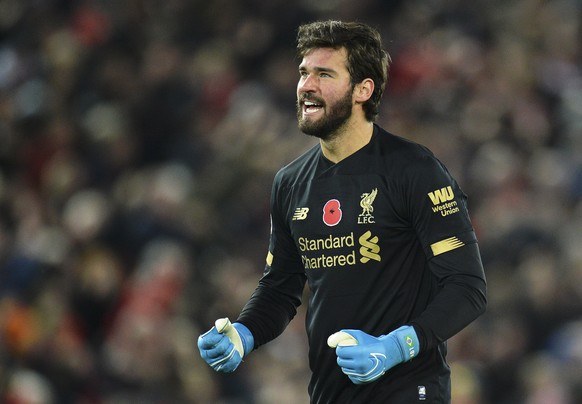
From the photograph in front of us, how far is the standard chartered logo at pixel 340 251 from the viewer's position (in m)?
3.47

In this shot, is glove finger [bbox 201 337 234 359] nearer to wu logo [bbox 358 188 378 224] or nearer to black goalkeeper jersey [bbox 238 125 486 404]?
black goalkeeper jersey [bbox 238 125 486 404]

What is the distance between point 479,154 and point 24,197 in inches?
133

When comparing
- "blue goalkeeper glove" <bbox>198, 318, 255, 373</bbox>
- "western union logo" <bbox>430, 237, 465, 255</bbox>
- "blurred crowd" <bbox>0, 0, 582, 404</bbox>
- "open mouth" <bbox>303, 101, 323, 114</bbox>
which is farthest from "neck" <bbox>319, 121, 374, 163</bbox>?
"blurred crowd" <bbox>0, 0, 582, 404</bbox>

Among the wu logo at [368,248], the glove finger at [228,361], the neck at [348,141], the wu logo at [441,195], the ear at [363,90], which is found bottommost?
the glove finger at [228,361]

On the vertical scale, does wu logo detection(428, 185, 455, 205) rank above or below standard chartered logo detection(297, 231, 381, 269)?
above

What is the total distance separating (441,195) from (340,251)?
38 centimetres

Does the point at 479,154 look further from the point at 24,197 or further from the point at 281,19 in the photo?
the point at 24,197

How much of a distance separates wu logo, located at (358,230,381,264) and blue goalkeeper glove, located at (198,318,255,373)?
0.48 metres

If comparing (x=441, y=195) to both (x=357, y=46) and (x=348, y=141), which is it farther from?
(x=357, y=46)

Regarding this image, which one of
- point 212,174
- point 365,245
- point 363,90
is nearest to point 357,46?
point 363,90

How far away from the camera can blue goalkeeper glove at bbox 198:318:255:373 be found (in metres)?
3.48

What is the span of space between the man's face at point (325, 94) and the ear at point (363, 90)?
0.10 feet

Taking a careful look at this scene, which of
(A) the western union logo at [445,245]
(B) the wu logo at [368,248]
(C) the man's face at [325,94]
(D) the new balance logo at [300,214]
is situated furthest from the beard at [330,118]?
(A) the western union logo at [445,245]

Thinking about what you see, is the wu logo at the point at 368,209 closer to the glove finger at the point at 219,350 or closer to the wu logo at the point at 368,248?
the wu logo at the point at 368,248
